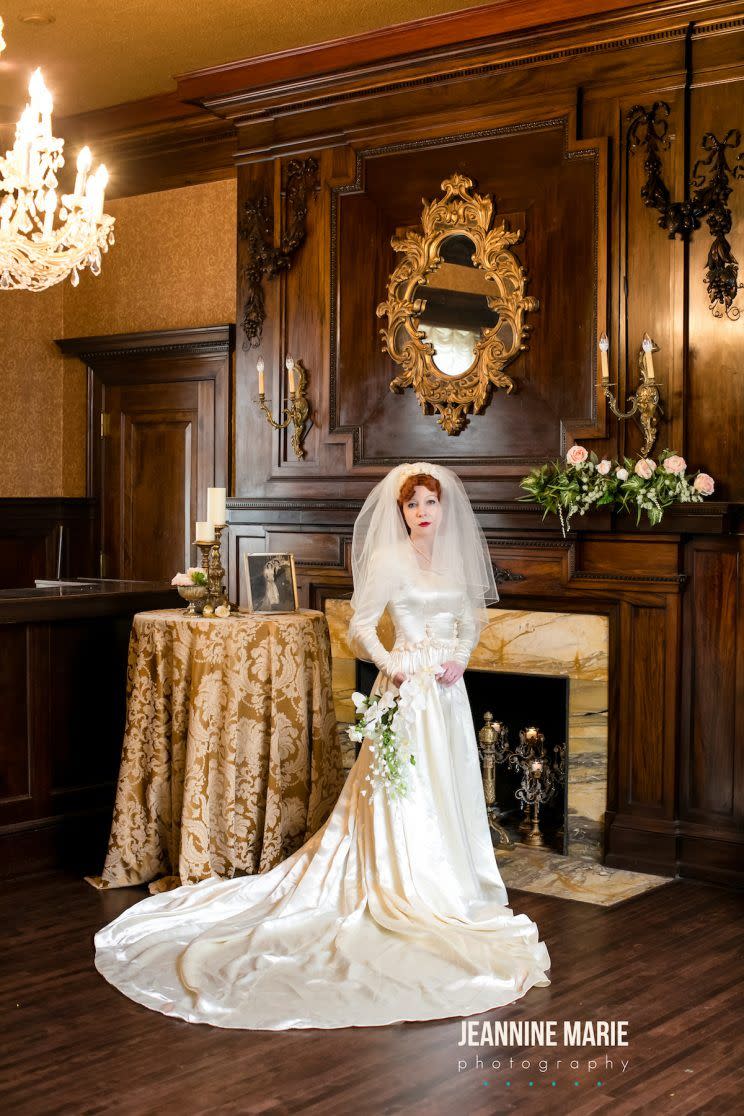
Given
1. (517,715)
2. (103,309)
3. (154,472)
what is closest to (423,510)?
(517,715)

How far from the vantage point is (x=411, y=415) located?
18.8ft

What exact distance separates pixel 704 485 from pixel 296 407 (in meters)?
2.12

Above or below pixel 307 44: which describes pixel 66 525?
below

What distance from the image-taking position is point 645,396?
16.3 feet

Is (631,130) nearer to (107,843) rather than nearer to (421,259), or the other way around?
(421,259)

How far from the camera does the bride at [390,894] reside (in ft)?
11.7

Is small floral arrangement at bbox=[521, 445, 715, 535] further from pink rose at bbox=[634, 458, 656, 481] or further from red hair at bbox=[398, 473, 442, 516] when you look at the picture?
red hair at bbox=[398, 473, 442, 516]

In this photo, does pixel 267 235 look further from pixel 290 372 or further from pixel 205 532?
pixel 205 532

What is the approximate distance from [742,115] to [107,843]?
13.0 ft

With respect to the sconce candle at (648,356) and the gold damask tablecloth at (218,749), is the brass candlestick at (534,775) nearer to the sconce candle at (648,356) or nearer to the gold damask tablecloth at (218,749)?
the gold damask tablecloth at (218,749)

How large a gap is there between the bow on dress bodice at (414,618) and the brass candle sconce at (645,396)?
1.16 m

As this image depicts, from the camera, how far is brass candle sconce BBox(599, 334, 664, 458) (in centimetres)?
497

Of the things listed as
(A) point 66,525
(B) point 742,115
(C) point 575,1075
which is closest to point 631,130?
(B) point 742,115

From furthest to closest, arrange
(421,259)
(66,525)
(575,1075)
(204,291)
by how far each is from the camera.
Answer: (66,525), (204,291), (421,259), (575,1075)
